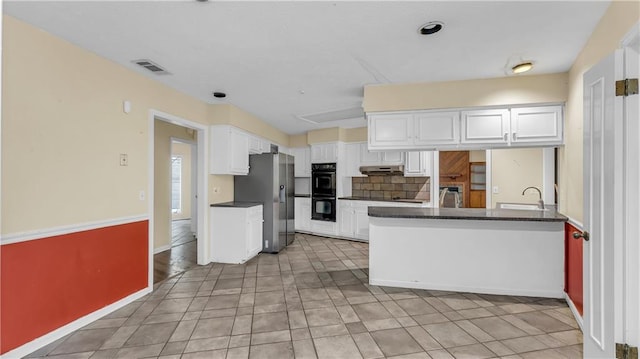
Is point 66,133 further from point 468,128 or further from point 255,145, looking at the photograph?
point 468,128

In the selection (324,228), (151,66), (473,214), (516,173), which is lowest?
(324,228)

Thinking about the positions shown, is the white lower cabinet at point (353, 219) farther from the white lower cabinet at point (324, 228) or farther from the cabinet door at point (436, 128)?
the cabinet door at point (436, 128)

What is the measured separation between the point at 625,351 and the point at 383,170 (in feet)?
14.1

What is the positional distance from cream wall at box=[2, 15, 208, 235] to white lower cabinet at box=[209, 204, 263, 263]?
1251mm

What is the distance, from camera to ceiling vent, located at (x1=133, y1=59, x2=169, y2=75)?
2914 millimetres

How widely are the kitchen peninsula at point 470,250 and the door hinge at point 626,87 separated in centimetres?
165

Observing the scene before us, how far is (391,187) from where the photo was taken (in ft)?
20.0

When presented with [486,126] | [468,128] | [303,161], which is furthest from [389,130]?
[303,161]

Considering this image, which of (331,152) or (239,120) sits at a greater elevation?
(239,120)

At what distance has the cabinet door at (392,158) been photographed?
5.66 metres

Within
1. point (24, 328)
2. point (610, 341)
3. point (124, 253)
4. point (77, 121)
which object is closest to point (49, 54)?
point (77, 121)

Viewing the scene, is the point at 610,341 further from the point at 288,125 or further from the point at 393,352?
the point at 288,125

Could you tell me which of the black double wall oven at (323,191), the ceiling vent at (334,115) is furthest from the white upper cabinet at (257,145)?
the black double wall oven at (323,191)

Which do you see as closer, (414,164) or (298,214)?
(414,164)
